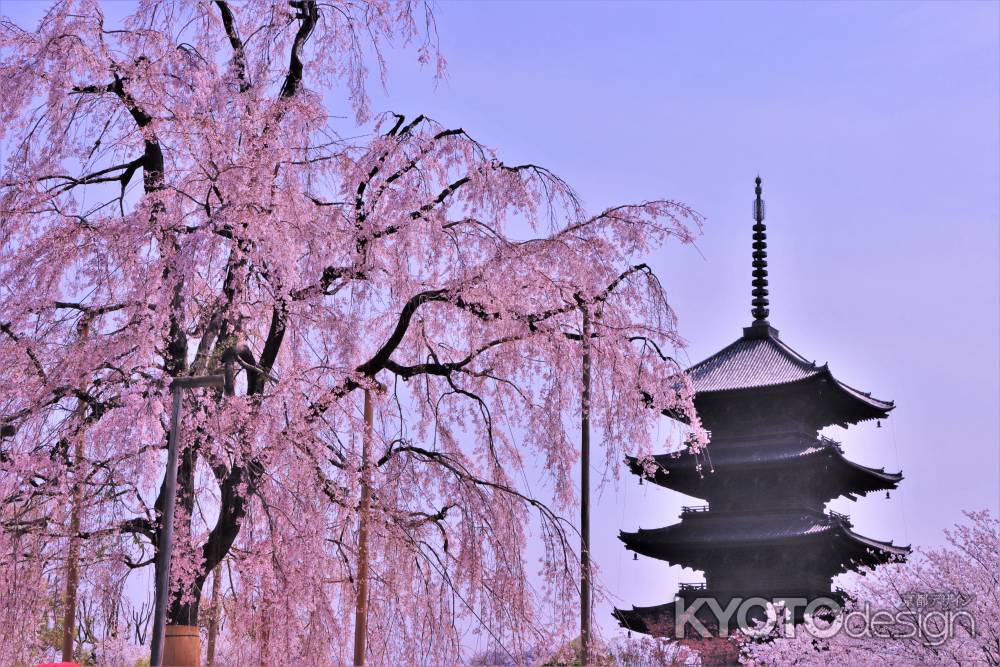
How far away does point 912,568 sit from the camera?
1925 cm

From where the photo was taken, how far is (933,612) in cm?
1791

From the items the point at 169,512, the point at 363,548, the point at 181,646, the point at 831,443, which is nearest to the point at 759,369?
the point at 831,443

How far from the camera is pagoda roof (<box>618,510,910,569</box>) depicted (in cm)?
2955

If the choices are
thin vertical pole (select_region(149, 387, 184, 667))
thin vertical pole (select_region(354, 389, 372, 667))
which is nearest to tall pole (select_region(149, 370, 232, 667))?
thin vertical pole (select_region(149, 387, 184, 667))

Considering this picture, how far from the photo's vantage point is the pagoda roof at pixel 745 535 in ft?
96.9

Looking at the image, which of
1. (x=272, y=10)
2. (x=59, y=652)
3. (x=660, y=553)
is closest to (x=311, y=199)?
(x=272, y=10)

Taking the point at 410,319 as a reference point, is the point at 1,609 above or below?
below

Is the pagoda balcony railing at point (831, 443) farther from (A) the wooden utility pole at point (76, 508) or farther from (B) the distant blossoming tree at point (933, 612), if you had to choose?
(A) the wooden utility pole at point (76, 508)

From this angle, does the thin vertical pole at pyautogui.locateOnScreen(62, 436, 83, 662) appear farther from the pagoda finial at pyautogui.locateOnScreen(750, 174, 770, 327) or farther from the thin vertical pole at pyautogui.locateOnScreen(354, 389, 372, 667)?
the pagoda finial at pyautogui.locateOnScreen(750, 174, 770, 327)

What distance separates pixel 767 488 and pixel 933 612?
538 inches

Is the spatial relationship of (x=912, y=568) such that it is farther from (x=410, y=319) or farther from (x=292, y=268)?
(x=292, y=268)

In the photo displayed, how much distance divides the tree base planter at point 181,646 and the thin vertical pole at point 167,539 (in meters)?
0.79

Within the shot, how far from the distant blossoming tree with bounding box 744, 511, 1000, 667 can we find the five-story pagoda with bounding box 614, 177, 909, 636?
9.25 meters

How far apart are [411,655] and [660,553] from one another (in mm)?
21180
